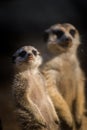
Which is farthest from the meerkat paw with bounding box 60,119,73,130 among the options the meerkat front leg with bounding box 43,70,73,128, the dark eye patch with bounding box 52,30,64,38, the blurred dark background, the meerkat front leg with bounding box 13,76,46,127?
the dark eye patch with bounding box 52,30,64,38

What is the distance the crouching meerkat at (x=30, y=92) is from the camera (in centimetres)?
291

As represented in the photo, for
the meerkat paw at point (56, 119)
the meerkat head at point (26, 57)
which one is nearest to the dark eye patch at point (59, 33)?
the meerkat head at point (26, 57)

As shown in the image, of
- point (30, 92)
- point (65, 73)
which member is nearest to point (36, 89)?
point (30, 92)

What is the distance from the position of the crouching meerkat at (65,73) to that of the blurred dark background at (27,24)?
4cm

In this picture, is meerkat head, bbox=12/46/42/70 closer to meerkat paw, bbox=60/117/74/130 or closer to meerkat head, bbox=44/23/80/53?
meerkat head, bbox=44/23/80/53

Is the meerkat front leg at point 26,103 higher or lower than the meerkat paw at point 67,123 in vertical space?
higher

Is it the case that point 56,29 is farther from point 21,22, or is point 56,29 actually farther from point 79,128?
point 79,128

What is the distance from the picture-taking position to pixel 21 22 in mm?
2988

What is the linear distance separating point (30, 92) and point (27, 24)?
29cm

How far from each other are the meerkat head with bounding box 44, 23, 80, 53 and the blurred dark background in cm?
3

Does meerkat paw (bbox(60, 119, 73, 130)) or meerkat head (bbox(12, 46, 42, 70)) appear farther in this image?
meerkat paw (bbox(60, 119, 73, 130))

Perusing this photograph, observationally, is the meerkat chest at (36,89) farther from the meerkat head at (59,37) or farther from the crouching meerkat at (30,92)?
the meerkat head at (59,37)

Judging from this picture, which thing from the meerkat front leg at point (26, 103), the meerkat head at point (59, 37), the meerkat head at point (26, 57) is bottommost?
the meerkat front leg at point (26, 103)

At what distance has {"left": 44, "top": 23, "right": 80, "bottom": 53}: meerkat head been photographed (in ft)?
9.74
